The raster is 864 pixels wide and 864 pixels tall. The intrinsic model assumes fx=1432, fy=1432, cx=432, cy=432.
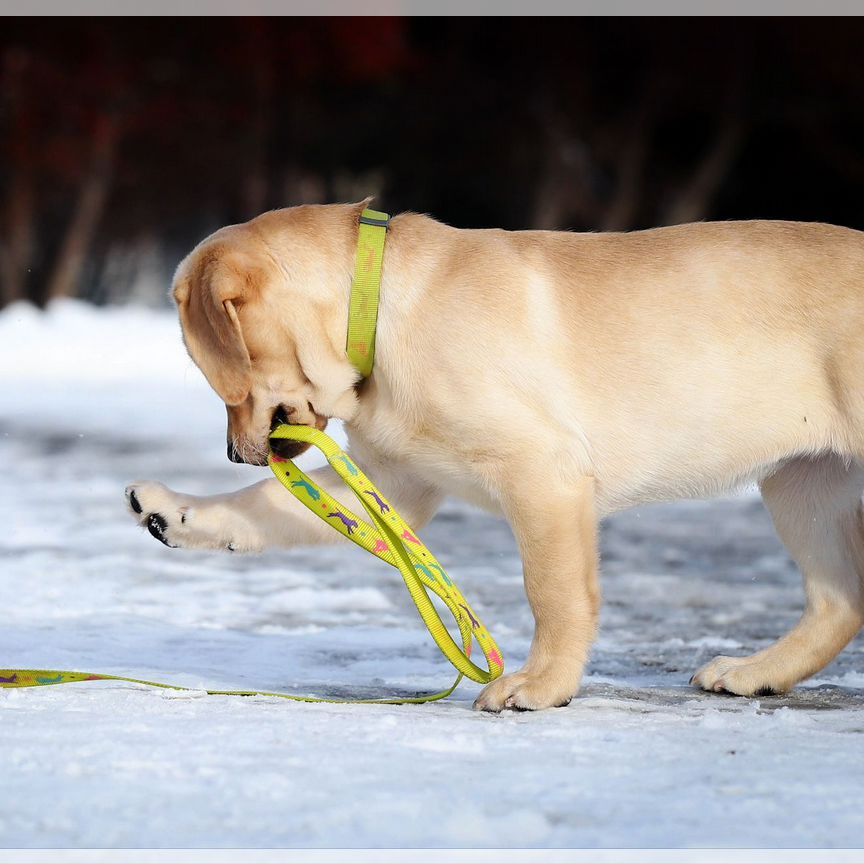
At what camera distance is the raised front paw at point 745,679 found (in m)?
3.88

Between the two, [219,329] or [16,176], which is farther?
[16,176]

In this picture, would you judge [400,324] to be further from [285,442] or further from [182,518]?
[182,518]

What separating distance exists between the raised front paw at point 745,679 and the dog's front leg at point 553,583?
0.50m

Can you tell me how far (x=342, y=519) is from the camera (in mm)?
3930

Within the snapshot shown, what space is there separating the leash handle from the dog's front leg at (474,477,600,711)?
16 cm

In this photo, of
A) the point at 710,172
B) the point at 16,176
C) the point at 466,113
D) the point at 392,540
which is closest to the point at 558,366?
the point at 392,540

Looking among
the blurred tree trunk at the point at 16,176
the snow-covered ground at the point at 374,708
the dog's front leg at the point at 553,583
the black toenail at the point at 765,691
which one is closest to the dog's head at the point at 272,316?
the dog's front leg at the point at 553,583

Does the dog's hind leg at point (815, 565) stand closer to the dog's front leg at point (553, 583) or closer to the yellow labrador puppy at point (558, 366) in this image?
the yellow labrador puppy at point (558, 366)

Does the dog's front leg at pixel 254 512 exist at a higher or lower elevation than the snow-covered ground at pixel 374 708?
higher

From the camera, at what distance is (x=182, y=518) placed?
401 centimetres

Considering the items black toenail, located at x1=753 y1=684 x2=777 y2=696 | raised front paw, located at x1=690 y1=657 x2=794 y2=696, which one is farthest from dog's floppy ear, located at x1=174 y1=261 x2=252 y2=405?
black toenail, located at x1=753 y1=684 x2=777 y2=696

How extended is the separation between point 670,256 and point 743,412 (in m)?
0.47

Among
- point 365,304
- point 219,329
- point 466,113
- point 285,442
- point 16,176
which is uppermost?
point 466,113

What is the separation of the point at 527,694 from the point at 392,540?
0.62 metres
